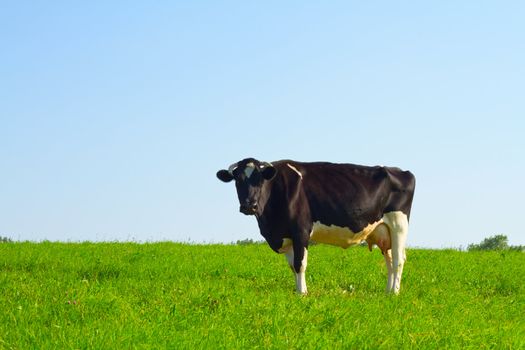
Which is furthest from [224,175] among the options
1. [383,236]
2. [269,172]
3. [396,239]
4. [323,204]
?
[396,239]

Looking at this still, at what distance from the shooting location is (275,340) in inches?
316

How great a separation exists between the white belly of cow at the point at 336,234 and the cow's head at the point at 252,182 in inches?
43.4

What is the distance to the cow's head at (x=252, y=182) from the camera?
39.8 ft

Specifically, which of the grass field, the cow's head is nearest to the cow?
the cow's head

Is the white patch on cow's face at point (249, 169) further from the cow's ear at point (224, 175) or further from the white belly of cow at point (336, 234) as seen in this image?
the white belly of cow at point (336, 234)

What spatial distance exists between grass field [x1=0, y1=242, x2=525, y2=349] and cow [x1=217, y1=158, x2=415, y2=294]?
89 centimetres

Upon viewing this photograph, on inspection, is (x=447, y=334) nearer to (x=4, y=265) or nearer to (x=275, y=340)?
(x=275, y=340)

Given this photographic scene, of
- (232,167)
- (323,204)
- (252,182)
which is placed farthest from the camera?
(323,204)

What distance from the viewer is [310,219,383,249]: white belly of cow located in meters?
12.8

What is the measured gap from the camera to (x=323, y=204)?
12.8 metres

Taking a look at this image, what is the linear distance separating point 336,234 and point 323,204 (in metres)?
0.59

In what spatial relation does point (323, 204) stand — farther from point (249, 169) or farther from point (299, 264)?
point (249, 169)

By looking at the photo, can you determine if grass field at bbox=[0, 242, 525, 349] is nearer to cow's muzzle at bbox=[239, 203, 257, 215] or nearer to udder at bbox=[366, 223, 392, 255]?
udder at bbox=[366, 223, 392, 255]

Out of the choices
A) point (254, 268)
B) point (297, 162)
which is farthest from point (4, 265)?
point (297, 162)
